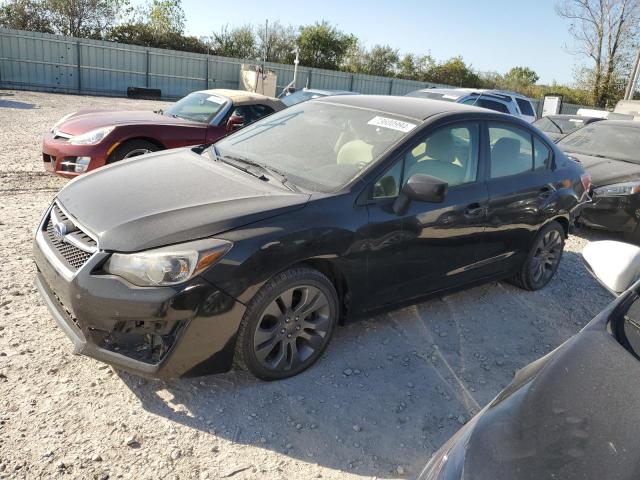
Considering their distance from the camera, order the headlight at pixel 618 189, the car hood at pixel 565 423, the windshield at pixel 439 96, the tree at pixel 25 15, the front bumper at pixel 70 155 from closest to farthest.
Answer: the car hood at pixel 565 423 → the front bumper at pixel 70 155 → the headlight at pixel 618 189 → the windshield at pixel 439 96 → the tree at pixel 25 15

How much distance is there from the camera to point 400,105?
4109 mm

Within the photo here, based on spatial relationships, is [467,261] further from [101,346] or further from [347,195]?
[101,346]

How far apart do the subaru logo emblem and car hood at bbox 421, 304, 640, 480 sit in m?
2.41

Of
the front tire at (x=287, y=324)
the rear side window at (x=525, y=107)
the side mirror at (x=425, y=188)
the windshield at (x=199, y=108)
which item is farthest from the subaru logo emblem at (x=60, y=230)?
→ the rear side window at (x=525, y=107)

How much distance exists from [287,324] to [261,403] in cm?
47

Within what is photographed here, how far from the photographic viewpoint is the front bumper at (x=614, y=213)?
6812 mm

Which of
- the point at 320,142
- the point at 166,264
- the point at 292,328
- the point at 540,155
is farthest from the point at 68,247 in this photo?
the point at 540,155

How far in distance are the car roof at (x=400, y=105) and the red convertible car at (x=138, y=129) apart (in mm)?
3076

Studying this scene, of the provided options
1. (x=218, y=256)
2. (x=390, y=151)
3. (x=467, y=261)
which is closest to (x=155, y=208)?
(x=218, y=256)

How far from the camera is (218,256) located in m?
2.71

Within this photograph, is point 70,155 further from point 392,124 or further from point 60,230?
point 392,124

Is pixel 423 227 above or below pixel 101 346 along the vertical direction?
above

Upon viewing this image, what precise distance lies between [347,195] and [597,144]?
6587 mm

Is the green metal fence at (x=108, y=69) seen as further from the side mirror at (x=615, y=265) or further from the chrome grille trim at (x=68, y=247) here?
the side mirror at (x=615, y=265)
